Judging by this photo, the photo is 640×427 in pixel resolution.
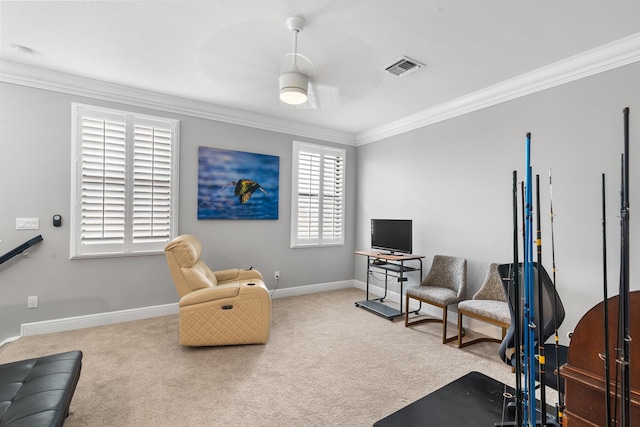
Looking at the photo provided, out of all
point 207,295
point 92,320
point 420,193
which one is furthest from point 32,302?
point 420,193

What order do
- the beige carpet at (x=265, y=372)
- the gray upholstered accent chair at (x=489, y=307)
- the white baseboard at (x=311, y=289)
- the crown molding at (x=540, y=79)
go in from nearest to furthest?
1. the beige carpet at (x=265, y=372)
2. the crown molding at (x=540, y=79)
3. the gray upholstered accent chair at (x=489, y=307)
4. the white baseboard at (x=311, y=289)

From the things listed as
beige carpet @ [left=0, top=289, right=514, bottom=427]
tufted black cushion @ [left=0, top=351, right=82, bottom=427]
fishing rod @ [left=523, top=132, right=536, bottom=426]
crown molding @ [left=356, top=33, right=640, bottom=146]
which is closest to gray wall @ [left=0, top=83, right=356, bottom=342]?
beige carpet @ [left=0, top=289, right=514, bottom=427]

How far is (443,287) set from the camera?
3.63m

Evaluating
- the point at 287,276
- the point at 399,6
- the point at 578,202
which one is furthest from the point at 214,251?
the point at 578,202

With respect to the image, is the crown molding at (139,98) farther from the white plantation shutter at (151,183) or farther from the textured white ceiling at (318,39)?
the white plantation shutter at (151,183)

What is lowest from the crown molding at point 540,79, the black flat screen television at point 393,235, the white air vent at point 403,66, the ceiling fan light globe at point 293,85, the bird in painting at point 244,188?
the black flat screen television at point 393,235

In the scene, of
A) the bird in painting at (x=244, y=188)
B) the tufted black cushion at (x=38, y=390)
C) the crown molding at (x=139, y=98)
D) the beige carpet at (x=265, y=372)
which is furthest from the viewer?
the bird in painting at (x=244, y=188)

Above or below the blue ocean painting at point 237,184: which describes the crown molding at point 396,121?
→ above

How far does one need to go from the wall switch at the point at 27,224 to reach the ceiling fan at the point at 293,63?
232cm

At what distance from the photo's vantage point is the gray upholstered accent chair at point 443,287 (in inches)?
127

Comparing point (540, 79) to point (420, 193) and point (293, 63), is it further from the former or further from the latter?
point (293, 63)

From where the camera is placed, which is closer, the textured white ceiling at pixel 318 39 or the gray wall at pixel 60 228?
the textured white ceiling at pixel 318 39

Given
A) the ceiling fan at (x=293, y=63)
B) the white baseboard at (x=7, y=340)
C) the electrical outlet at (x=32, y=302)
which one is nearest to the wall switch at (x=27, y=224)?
the electrical outlet at (x=32, y=302)

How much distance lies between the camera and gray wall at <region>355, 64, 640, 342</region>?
2.52 meters
